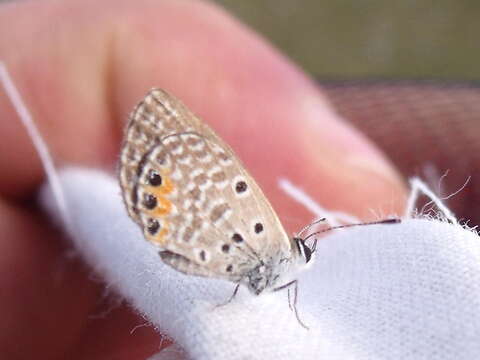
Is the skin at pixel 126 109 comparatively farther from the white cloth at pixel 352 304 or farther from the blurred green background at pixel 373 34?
the blurred green background at pixel 373 34

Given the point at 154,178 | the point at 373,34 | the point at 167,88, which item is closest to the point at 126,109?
the point at 167,88

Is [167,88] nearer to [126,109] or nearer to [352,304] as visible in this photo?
[126,109]

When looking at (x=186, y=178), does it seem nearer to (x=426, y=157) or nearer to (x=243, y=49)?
(x=243, y=49)

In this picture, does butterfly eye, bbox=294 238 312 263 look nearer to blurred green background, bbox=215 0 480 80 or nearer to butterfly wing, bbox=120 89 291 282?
butterfly wing, bbox=120 89 291 282

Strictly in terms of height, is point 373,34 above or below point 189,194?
below

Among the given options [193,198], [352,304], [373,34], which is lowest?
[373,34]
